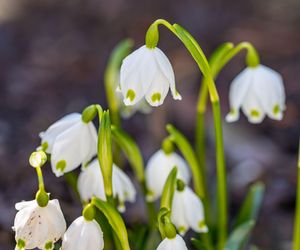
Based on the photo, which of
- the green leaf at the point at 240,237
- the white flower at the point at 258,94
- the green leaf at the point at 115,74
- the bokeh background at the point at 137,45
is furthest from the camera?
the bokeh background at the point at 137,45

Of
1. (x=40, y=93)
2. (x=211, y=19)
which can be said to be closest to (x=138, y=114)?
(x=40, y=93)

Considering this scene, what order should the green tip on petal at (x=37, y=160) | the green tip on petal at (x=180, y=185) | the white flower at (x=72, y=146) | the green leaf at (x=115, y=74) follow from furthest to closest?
the green leaf at (x=115, y=74)
the green tip on petal at (x=180, y=185)
the white flower at (x=72, y=146)
the green tip on petal at (x=37, y=160)

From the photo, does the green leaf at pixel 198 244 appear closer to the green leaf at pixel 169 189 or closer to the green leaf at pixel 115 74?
the green leaf at pixel 169 189

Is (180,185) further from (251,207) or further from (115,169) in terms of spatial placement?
(251,207)

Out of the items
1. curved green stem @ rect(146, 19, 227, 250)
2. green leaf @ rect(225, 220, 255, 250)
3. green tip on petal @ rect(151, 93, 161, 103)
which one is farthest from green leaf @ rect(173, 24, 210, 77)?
green leaf @ rect(225, 220, 255, 250)

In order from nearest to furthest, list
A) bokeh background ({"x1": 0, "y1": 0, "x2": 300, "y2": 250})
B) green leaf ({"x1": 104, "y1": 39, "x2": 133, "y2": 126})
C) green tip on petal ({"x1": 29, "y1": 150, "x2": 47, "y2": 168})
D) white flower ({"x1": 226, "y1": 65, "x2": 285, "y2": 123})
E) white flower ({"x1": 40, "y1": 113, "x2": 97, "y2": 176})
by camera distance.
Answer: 1. green tip on petal ({"x1": 29, "y1": 150, "x2": 47, "y2": 168})
2. white flower ({"x1": 40, "y1": 113, "x2": 97, "y2": 176})
3. white flower ({"x1": 226, "y1": 65, "x2": 285, "y2": 123})
4. green leaf ({"x1": 104, "y1": 39, "x2": 133, "y2": 126})
5. bokeh background ({"x1": 0, "y1": 0, "x2": 300, "y2": 250})

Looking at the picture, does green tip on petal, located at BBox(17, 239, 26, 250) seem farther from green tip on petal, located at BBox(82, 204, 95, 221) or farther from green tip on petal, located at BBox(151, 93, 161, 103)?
green tip on petal, located at BBox(151, 93, 161, 103)

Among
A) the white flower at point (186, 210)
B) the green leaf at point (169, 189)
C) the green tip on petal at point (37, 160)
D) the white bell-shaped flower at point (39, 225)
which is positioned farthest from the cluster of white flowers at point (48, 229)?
the white flower at point (186, 210)
